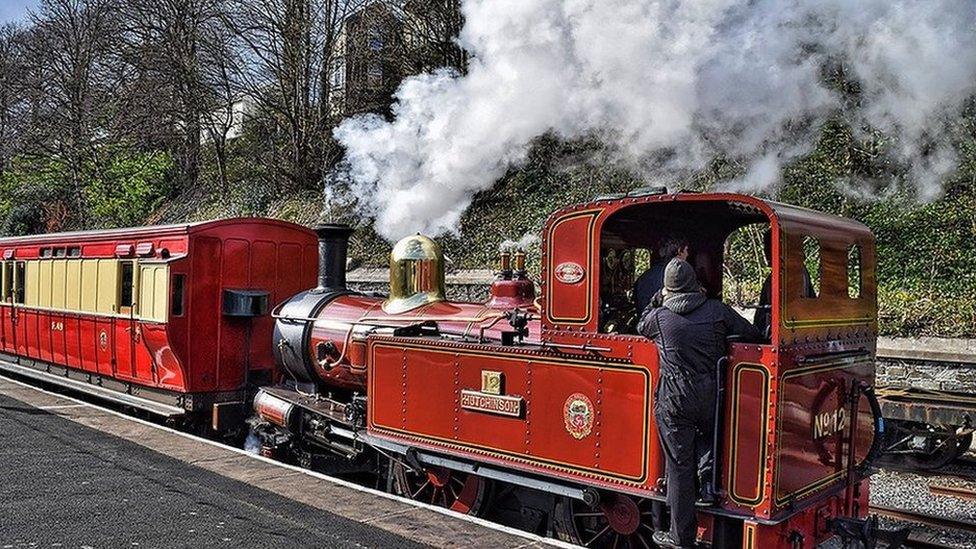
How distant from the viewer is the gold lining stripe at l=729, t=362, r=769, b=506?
13.9ft

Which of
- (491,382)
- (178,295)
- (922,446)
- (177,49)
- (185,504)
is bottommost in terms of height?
(185,504)

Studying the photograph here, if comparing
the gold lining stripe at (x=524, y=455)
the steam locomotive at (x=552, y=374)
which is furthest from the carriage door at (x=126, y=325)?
the gold lining stripe at (x=524, y=455)

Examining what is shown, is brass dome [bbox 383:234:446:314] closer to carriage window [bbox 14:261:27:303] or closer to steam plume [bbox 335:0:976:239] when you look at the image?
steam plume [bbox 335:0:976:239]

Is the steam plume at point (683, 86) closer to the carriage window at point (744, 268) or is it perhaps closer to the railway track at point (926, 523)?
the carriage window at point (744, 268)

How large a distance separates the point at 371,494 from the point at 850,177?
9.84 metres

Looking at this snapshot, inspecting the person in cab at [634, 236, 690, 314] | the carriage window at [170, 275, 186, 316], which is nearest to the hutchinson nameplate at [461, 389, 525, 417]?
the person in cab at [634, 236, 690, 314]

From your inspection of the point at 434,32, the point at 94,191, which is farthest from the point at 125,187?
the point at 434,32

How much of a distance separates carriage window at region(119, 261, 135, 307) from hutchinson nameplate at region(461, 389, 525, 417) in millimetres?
5686

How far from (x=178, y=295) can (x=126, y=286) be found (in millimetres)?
1410

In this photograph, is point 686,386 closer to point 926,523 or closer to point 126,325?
point 926,523

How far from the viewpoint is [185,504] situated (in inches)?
227

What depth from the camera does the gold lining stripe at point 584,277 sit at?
15.9 feet

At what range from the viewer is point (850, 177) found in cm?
1284

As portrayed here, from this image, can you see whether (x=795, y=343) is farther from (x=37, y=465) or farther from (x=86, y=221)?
(x=86, y=221)
